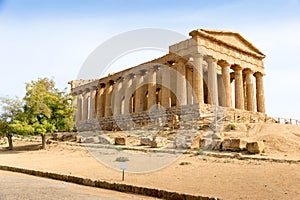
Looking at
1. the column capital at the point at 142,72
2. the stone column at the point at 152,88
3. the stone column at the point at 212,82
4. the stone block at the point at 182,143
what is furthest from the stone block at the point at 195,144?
the column capital at the point at 142,72

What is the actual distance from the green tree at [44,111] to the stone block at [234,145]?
15784mm

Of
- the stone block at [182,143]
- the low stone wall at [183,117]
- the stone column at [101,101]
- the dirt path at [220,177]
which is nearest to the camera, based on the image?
Result: the dirt path at [220,177]

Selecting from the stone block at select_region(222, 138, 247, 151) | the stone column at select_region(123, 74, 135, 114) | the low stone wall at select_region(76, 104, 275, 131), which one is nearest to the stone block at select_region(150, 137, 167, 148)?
the stone block at select_region(222, 138, 247, 151)

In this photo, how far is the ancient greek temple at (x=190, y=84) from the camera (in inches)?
1098

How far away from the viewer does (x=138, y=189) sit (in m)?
9.11

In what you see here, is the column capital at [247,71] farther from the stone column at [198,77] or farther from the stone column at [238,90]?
the stone column at [198,77]

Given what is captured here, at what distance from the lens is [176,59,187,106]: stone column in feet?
91.2

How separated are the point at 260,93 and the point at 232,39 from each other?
719cm

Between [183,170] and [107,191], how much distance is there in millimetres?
3824

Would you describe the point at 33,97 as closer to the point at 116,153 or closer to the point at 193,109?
the point at 116,153

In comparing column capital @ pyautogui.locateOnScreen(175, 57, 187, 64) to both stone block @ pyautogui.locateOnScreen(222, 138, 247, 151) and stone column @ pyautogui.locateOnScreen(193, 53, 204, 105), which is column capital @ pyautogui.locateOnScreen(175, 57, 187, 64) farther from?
stone block @ pyautogui.locateOnScreen(222, 138, 247, 151)

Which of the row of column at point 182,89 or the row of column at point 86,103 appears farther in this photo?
the row of column at point 86,103

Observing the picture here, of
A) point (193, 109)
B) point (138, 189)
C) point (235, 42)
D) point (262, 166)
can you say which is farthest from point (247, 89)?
point (138, 189)

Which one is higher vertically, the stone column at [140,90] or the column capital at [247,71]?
the column capital at [247,71]
